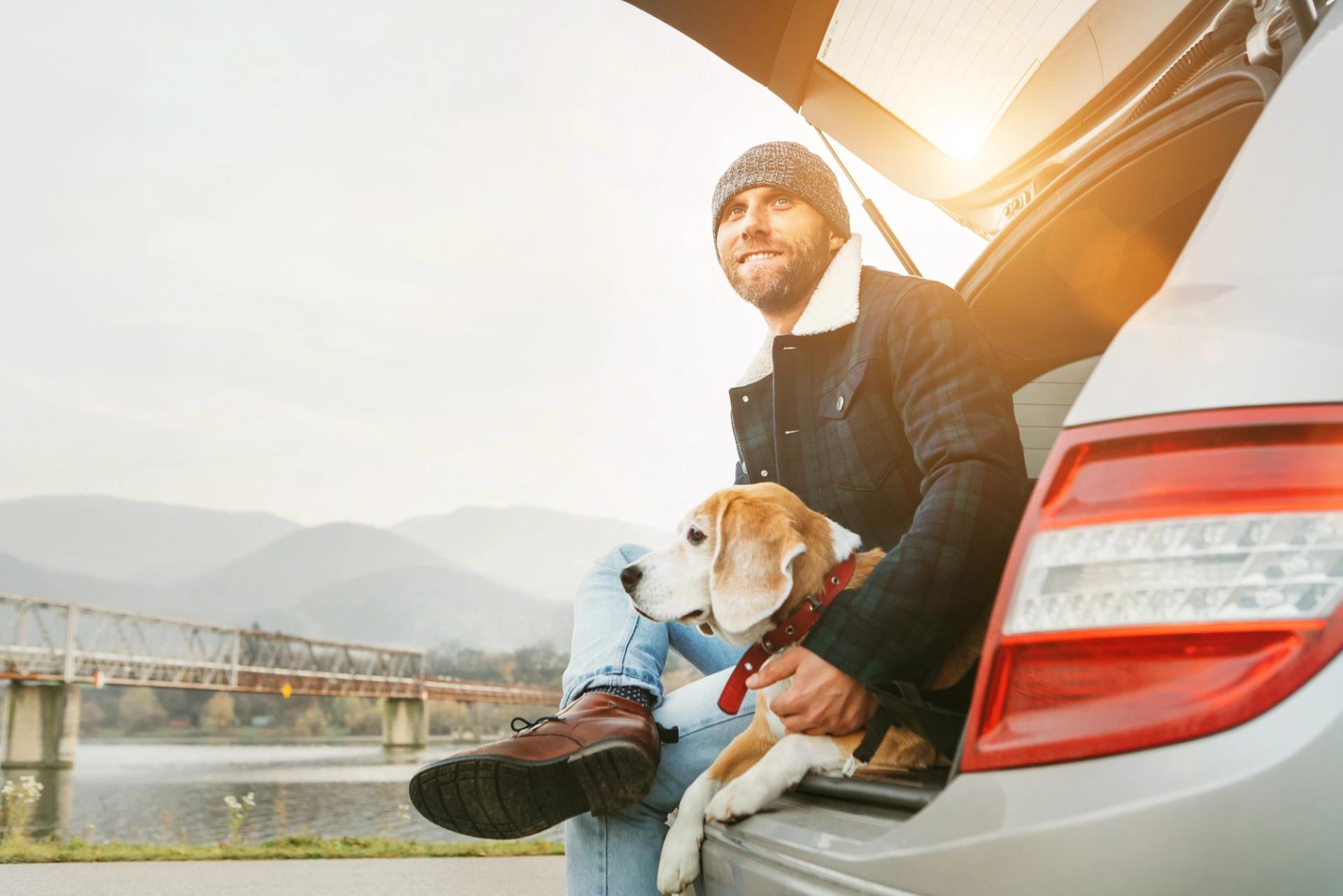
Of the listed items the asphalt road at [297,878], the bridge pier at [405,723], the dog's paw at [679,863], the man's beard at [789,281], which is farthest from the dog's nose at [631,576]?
the bridge pier at [405,723]

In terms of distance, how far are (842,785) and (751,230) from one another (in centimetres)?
149

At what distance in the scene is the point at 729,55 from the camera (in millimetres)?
3334

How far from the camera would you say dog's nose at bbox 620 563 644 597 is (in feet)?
6.57

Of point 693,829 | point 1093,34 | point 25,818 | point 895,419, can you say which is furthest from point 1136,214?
point 25,818

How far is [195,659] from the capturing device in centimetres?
2719

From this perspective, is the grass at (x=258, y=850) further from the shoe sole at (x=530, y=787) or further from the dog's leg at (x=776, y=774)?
the dog's leg at (x=776, y=774)

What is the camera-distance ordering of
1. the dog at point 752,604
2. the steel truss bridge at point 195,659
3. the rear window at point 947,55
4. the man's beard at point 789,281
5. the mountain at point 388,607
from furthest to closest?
the mountain at point 388,607 → the steel truss bridge at point 195,659 → the man's beard at point 789,281 → the rear window at point 947,55 → the dog at point 752,604

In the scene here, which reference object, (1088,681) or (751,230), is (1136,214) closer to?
(751,230)

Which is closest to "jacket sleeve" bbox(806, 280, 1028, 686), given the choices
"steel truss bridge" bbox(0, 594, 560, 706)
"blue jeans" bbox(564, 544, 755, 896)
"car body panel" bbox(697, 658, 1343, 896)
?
"blue jeans" bbox(564, 544, 755, 896)

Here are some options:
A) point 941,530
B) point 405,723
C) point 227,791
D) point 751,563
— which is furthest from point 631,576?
point 405,723

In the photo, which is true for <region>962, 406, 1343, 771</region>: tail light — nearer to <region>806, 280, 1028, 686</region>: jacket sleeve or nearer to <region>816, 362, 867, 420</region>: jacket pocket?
<region>806, 280, 1028, 686</region>: jacket sleeve

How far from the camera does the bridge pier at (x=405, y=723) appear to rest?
21.0 meters

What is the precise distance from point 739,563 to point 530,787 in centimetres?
55

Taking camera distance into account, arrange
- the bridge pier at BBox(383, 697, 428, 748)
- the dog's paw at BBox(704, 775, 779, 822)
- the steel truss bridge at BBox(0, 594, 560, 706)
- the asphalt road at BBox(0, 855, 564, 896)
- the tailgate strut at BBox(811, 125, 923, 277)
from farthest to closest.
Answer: the bridge pier at BBox(383, 697, 428, 748) → the steel truss bridge at BBox(0, 594, 560, 706) → the asphalt road at BBox(0, 855, 564, 896) → the tailgate strut at BBox(811, 125, 923, 277) → the dog's paw at BBox(704, 775, 779, 822)
